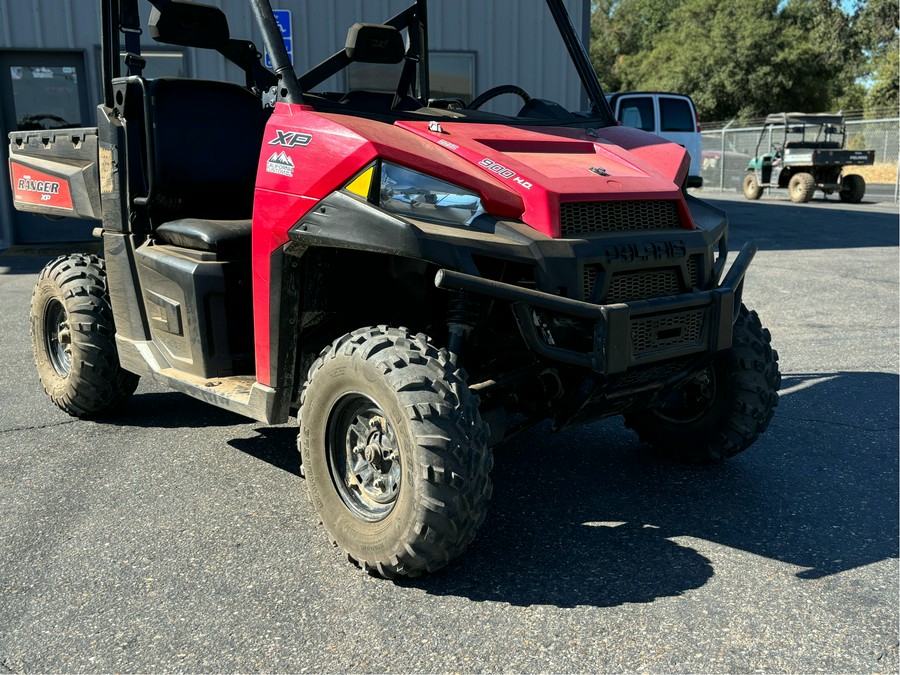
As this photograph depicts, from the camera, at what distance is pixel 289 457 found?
14.0ft

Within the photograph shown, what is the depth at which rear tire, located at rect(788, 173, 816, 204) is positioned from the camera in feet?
70.9

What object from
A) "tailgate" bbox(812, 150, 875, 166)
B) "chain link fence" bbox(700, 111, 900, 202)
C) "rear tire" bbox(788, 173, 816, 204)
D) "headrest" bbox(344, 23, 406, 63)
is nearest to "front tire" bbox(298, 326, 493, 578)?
"headrest" bbox(344, 23, 406, 63)

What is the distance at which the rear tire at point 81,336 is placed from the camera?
4.64m

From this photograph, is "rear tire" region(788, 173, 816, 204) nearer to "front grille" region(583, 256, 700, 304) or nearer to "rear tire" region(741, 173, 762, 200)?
"rear tire" region(741, 173, 762, 200)

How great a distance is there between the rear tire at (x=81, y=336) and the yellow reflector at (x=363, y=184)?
90.3 inches

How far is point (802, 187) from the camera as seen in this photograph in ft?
71.4

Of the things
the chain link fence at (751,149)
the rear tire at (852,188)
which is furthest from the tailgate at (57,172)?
the chain link fence at (751,149)

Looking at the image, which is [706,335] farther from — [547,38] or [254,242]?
[547,38]

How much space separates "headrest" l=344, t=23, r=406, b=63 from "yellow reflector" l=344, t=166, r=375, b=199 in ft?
2.85

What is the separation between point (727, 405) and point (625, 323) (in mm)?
1175

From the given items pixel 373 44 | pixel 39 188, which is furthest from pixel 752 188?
pixel 373 44

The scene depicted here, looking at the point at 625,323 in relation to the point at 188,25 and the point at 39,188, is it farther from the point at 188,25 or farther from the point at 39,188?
the point at 39,188

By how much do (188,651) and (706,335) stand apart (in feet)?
6.68

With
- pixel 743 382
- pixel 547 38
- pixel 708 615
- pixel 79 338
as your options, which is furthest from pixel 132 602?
pixel 547 38
